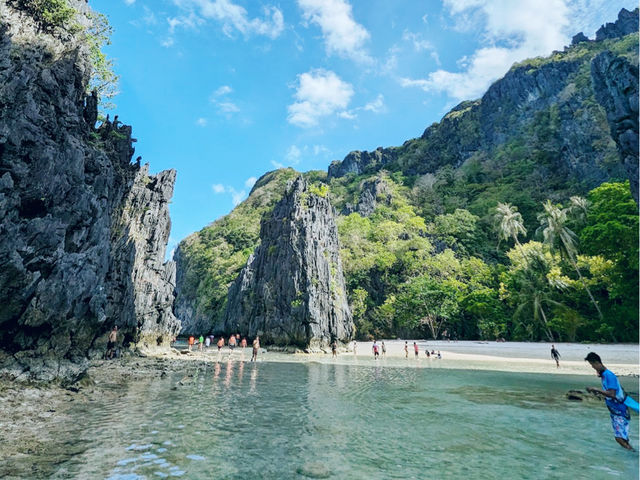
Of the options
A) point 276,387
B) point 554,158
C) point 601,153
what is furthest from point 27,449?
point 554,158

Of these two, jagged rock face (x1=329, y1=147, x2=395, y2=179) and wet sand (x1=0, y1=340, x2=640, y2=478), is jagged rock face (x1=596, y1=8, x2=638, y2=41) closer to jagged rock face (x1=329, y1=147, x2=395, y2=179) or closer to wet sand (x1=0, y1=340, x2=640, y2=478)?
jagged rock face (x1=329, y1=147, x2=395, y2=179)

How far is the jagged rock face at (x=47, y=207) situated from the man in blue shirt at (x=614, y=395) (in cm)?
1879

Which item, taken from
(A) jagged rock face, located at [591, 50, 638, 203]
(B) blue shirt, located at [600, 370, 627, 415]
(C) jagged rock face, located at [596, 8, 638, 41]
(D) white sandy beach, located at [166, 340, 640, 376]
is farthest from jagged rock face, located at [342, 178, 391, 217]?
(B) blue shirt, located at [600, 370, 627, 415]

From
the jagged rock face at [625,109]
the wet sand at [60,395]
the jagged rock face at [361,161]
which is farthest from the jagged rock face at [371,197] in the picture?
the jagged rock face at [625,109]

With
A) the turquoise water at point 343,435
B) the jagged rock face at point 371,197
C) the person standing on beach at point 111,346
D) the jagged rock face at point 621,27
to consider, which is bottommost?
the turquoise water at point 343,435

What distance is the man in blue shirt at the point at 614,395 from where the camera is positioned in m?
6.88

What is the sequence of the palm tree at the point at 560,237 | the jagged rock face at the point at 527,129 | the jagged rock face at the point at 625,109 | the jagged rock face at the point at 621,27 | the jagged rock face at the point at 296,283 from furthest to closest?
the jagged rock face at the point at 621,27 → the jagged rock face at the point at 527,129 → the jagged rock face at the point at 296,283 → the palm tree at the point at 560,237 → the jagged rock face at the point at 625,109

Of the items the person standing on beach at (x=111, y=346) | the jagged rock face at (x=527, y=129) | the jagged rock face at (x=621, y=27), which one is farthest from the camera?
the jagged rock face at (x=621, y=27)

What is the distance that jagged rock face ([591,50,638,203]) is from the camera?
24.0 meters

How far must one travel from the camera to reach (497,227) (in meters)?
55.3

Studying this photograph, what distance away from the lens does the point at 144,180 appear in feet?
147

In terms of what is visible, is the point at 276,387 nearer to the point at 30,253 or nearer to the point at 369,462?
the point at 369,462

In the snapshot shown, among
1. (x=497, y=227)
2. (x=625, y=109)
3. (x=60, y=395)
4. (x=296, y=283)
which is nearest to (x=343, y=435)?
(x=60, y=395)

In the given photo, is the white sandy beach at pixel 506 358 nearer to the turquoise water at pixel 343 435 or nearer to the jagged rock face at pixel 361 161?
the turquoise water at pixel 343 435
